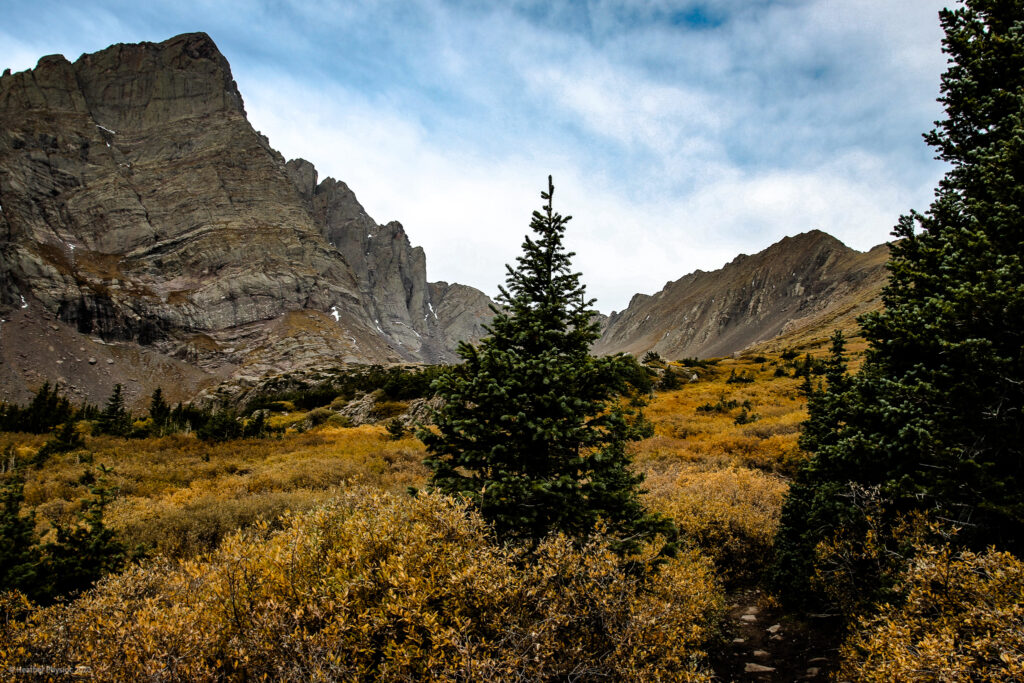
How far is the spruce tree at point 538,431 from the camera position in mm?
8695

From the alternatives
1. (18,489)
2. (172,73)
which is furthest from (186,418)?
(172,73)

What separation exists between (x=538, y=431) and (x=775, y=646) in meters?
8.09

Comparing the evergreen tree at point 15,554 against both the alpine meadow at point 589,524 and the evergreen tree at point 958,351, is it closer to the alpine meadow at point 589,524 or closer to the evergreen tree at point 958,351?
the alpine meadow at point 589,524

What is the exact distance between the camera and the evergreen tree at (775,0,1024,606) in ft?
25.9

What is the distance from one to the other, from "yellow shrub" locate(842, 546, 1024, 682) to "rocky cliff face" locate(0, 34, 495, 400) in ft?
429

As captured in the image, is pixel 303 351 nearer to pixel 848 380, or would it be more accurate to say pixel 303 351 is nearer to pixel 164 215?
pixel 164 215

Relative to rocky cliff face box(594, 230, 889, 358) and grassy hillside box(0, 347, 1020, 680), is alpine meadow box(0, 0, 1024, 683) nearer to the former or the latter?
grassy hillside box(0, 347, 1020, 680)

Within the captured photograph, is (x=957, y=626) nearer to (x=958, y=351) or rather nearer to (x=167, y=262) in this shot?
(x=958, y=351)

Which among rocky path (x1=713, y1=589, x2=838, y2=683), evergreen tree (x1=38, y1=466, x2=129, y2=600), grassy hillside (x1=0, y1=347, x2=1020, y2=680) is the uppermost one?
grassy hillside (x1=0, y1=347, x2=1020, y2=680)

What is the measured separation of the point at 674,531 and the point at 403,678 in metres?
9.09

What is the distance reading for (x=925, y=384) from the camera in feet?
27.5

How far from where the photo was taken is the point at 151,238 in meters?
158

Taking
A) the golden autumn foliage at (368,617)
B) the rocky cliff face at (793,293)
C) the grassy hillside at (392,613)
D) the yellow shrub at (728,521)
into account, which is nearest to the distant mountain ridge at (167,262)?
the rocky cliff face at (793,293)

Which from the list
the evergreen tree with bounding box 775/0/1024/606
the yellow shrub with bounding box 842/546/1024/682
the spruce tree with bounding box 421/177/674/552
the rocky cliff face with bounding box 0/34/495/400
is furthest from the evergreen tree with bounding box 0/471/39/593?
the rocky cliff face with bounding box 0/34/495/400
